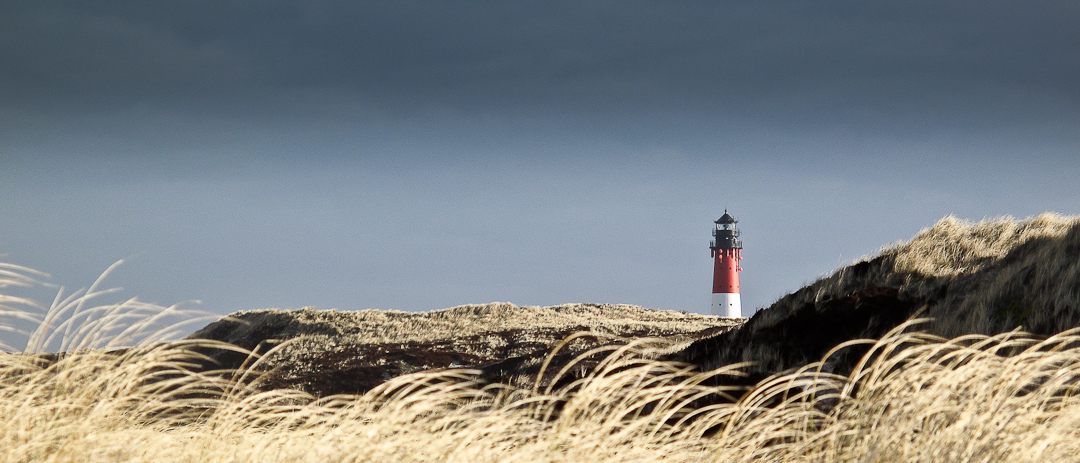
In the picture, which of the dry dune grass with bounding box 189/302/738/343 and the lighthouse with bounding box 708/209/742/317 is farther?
the lighthouse with bounding box 708/209/742/317

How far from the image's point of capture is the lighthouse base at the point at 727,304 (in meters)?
49.7

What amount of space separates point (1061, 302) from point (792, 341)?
329 centimetres

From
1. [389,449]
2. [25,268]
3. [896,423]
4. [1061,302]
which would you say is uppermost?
[1061,302]

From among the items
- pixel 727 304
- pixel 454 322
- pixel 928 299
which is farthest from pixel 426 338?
pixel 727 304

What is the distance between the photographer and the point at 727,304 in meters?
50.1

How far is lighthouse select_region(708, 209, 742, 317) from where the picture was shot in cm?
5047

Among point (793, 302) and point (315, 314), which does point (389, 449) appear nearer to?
point (793, 302)

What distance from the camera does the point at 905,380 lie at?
557 centimetres

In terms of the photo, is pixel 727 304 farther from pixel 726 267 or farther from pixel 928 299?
pixel 928 299

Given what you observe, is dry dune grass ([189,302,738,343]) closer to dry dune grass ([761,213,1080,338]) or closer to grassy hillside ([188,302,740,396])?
grassy hillside ([188,302,740,396])

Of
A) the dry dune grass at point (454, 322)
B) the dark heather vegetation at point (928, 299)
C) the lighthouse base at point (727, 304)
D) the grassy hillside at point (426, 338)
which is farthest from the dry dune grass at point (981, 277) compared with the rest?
the lighthouse base at point (727, 304)

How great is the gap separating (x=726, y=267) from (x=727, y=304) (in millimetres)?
2787

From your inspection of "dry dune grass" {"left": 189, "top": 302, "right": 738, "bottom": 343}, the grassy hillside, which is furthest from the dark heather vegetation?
"dry dune grass" {"left": 189, "top": 302, "right": 738, "bottom": 343}

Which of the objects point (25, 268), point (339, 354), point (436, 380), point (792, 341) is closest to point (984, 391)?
point (792, 341)
